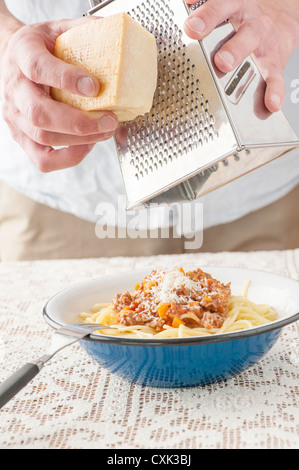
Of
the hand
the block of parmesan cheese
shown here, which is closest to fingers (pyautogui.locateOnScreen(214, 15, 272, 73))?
the hand

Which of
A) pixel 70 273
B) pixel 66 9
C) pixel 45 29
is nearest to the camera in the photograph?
pixel 45 29

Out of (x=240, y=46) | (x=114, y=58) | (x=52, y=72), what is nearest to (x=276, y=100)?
(x=240, y=46)

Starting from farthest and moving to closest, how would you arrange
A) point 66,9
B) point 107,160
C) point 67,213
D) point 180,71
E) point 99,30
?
point 67,213 → point 107,160 → point 66,9 → point 180,71 → point 99,30

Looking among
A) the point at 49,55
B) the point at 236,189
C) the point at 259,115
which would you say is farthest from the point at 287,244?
the point at 49,55

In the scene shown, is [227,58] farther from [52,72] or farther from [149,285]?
[149,285]

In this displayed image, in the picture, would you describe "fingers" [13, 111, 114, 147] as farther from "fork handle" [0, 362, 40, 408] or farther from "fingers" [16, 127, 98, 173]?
"fork handle" [0, 362, 40, 408]

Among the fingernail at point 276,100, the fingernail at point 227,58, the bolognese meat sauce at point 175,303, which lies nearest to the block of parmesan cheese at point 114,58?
the fingernail at point 227,58

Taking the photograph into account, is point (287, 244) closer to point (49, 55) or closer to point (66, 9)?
point (66, 9)
